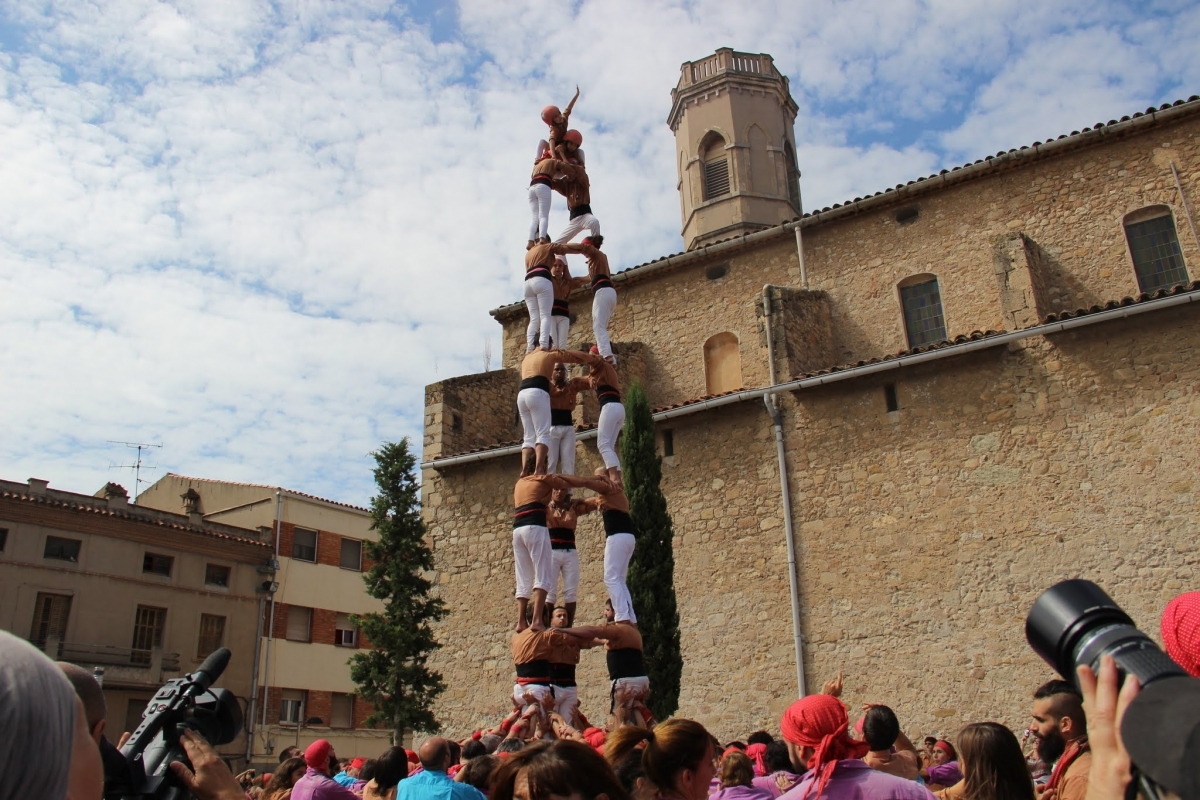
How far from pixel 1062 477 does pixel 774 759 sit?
9650 mm

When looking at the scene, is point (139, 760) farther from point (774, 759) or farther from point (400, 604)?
point (400, 604)

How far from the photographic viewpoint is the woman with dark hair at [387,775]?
5.00 m

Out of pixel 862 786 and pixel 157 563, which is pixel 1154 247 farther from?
pixel 157 563

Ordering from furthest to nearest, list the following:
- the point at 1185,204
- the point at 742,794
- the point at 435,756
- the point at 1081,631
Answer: the point at 1185,204
the point at 435,756
the point at 742,794
the point at 1081,631

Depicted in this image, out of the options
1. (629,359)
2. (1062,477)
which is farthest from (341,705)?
(1062,477)

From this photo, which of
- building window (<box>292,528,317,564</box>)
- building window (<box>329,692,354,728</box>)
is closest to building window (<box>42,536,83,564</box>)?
building window (<box>292,528,317,564</box>)

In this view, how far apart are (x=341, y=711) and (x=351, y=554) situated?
478 centimetres

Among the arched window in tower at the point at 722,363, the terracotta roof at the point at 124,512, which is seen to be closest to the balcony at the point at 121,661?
the terracotta roof at the point at 124,512

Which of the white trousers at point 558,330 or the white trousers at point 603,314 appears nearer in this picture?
the white trousers at point 603,314

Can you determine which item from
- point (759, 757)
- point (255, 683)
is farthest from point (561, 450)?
point (255, 683)

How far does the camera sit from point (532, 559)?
325 inches

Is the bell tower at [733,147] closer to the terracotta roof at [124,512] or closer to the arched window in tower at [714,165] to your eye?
the arched window in tower at [714,165]

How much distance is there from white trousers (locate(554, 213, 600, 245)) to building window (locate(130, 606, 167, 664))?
19.5 metres

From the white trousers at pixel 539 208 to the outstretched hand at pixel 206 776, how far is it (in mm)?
7948
